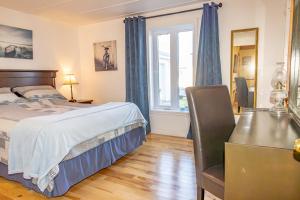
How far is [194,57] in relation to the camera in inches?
142

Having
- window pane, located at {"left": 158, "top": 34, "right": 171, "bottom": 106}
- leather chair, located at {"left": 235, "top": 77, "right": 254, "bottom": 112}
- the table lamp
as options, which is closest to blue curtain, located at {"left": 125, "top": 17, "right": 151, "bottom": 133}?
window pane, located at {"left": 158, "top": 34, "right": 171, "bottom": 106}

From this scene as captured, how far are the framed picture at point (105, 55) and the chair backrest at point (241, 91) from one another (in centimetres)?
239

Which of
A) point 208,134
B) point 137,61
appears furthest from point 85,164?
point 137,61

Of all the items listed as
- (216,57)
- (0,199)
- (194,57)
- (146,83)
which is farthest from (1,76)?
(216,57)

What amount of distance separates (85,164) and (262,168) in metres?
1.86

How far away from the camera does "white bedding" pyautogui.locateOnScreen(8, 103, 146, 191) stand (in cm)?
182

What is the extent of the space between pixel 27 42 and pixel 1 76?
0.78 m

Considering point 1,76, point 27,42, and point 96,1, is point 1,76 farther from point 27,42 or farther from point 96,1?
point 96,1

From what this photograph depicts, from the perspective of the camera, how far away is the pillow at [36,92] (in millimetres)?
3375

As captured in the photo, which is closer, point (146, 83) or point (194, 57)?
point (194, 57)

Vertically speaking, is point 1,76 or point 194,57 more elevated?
point 194,57

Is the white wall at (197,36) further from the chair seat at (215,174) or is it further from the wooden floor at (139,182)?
the chair seat at (215,174)

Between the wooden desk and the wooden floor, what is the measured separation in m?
1.24

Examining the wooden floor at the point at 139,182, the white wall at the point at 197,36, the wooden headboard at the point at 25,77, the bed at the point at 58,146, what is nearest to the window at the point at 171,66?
the white wall at the point at 197,36
